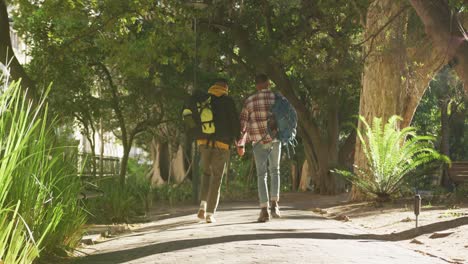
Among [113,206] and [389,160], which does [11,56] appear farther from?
[389,160]

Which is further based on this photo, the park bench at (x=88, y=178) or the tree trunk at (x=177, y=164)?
the tree trunk at (x=177, y=164)

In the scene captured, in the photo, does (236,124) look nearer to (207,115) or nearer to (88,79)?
(207,115)

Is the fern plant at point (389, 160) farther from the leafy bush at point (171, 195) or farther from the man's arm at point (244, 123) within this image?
the leafy bush at point (171, 195)

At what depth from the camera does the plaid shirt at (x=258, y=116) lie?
12.0 metres

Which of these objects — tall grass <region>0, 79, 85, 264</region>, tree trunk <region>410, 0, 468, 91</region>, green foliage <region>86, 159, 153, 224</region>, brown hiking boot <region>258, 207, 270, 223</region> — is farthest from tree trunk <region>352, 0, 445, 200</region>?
tall grass <region>0, 79, 85, 264</region>

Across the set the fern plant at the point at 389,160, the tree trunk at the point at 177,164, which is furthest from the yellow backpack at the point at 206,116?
the tree trunk at the point at 177,164

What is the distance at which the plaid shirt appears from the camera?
12.0m

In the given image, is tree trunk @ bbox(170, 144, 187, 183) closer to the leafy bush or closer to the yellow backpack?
the leafy bush

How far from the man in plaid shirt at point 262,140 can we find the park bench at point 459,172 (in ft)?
41.0

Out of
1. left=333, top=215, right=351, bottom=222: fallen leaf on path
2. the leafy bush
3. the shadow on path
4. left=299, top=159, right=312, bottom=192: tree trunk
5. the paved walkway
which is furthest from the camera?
left=299, top=159, right=312, bottom=192: tree trunk

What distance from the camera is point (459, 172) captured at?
2386 cm

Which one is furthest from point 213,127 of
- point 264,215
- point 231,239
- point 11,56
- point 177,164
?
point 177,164

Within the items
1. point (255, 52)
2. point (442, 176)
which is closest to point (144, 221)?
point (255, 52)

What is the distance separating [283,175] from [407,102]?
24778 millimetres
